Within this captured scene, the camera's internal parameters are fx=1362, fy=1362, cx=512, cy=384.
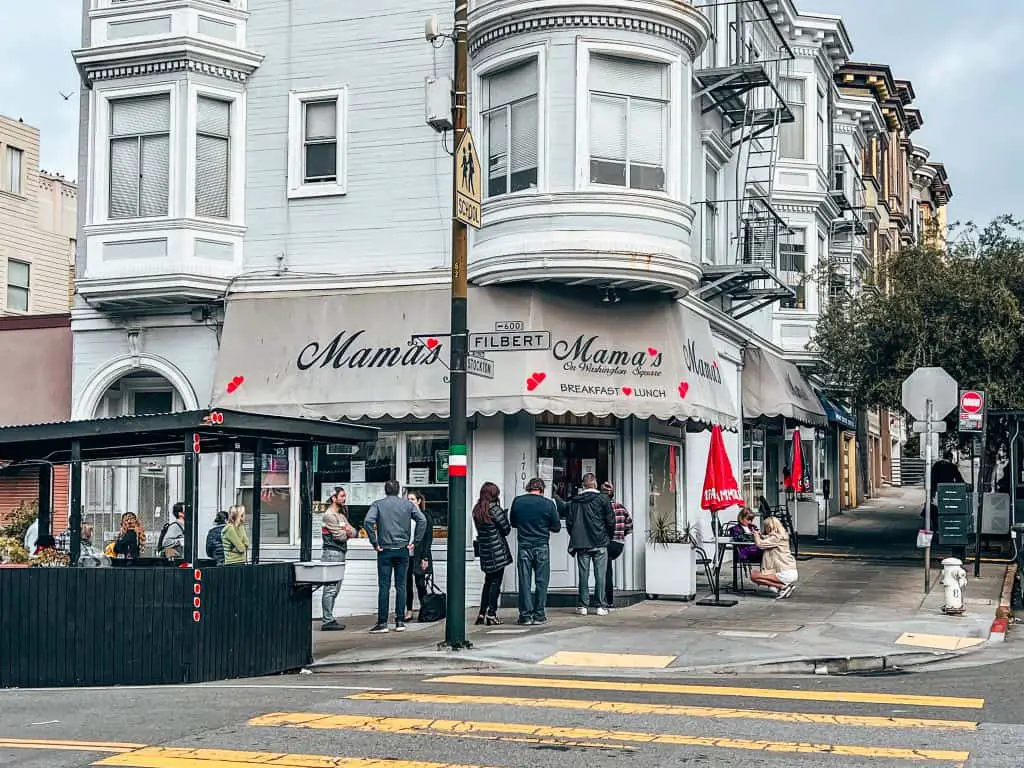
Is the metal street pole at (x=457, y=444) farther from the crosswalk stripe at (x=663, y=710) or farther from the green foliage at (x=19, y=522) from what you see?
the green foliage at (x=19, y=522)

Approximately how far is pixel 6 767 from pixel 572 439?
12164mm

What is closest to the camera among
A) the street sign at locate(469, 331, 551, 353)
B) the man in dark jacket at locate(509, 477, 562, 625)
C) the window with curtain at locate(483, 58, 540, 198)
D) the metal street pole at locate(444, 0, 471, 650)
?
the metal street pole at locate(444, 0, 471, 650)

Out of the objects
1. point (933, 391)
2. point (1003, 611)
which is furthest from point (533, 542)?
point (933, 391)

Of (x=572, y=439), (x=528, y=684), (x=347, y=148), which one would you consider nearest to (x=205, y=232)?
(x=347, y=148)

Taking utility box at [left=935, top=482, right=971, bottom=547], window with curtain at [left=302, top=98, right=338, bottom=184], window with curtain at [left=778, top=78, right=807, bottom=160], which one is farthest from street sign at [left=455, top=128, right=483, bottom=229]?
window with curtain at [left=778, top=78, right=807, bottom=160]

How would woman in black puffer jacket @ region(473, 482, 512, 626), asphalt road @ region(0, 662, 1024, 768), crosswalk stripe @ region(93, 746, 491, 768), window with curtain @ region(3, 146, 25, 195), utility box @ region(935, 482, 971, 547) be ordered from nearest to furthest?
crosswalk stripe @ region(93, 746, 491, 768) → asphalt road @ region(0, 662, 1024, 768) → woman in black puffer jacket @ region(473, 482, 512, 626) → utility box @ region(935, 482, 971, 547) → window with curtain @ region(3, 146, 25, 195)

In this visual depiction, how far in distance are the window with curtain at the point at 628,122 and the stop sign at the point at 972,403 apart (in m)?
6.88

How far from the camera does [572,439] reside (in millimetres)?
19781

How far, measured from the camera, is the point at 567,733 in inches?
364

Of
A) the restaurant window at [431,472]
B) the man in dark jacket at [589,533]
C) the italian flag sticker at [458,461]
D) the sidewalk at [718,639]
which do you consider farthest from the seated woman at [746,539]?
the italian flag sticker at [458,461]

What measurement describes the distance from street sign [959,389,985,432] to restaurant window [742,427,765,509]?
18.2 ft

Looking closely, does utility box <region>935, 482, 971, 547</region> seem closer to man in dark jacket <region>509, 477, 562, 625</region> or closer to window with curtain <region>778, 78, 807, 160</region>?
man in dark jacket <region>509, 477, 562, 625</region>

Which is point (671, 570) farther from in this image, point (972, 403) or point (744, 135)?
point (744, 135)

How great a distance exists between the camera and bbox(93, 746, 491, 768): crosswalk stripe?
8258mm
